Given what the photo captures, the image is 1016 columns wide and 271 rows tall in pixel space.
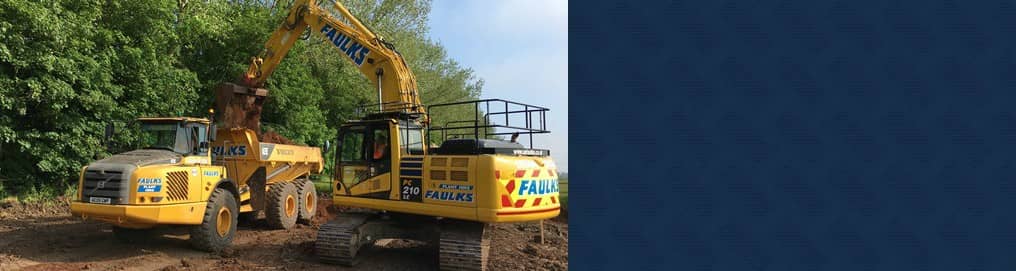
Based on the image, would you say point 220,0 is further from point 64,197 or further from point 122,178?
point 122,178

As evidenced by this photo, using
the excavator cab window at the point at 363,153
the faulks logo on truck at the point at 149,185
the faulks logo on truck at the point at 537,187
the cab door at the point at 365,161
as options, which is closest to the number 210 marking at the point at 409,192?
the cab door at the point at 365,161

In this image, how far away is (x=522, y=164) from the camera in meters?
7.94

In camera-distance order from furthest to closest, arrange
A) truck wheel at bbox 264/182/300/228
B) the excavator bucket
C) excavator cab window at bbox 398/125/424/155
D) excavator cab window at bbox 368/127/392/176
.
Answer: truck wheel at bbox 264/182/300/228 → the excavator bucket → excavator cab window at bbox 398/125/424/155 → excavator cab window at bbox 368/127/392/176

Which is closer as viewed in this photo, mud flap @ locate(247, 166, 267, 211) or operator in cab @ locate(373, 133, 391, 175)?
operator in cab @ locate(373, 133, 391, 175)

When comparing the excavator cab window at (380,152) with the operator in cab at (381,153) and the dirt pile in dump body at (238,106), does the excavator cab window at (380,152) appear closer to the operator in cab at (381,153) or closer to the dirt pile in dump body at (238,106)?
the operator in cab at (381,153)

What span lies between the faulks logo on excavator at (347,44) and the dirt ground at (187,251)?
3796 mm

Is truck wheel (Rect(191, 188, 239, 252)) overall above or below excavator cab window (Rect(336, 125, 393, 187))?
below

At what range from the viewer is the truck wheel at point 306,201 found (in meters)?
12.6

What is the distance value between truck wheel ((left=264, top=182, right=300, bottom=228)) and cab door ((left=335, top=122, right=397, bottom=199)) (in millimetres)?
3087

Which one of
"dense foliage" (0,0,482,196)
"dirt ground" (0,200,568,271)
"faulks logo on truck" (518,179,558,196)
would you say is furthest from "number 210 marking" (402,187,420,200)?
"dense foliage" (0,0,482,196)

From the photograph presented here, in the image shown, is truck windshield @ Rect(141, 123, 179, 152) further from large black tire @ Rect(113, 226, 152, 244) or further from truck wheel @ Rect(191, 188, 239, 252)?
large black tire @ Rect(113, 226, 152, 244)

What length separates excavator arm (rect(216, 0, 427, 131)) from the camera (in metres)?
10.6

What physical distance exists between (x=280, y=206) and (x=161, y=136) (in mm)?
2869

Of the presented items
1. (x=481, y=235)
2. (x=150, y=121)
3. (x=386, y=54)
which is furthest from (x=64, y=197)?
(x=481, y=235)
